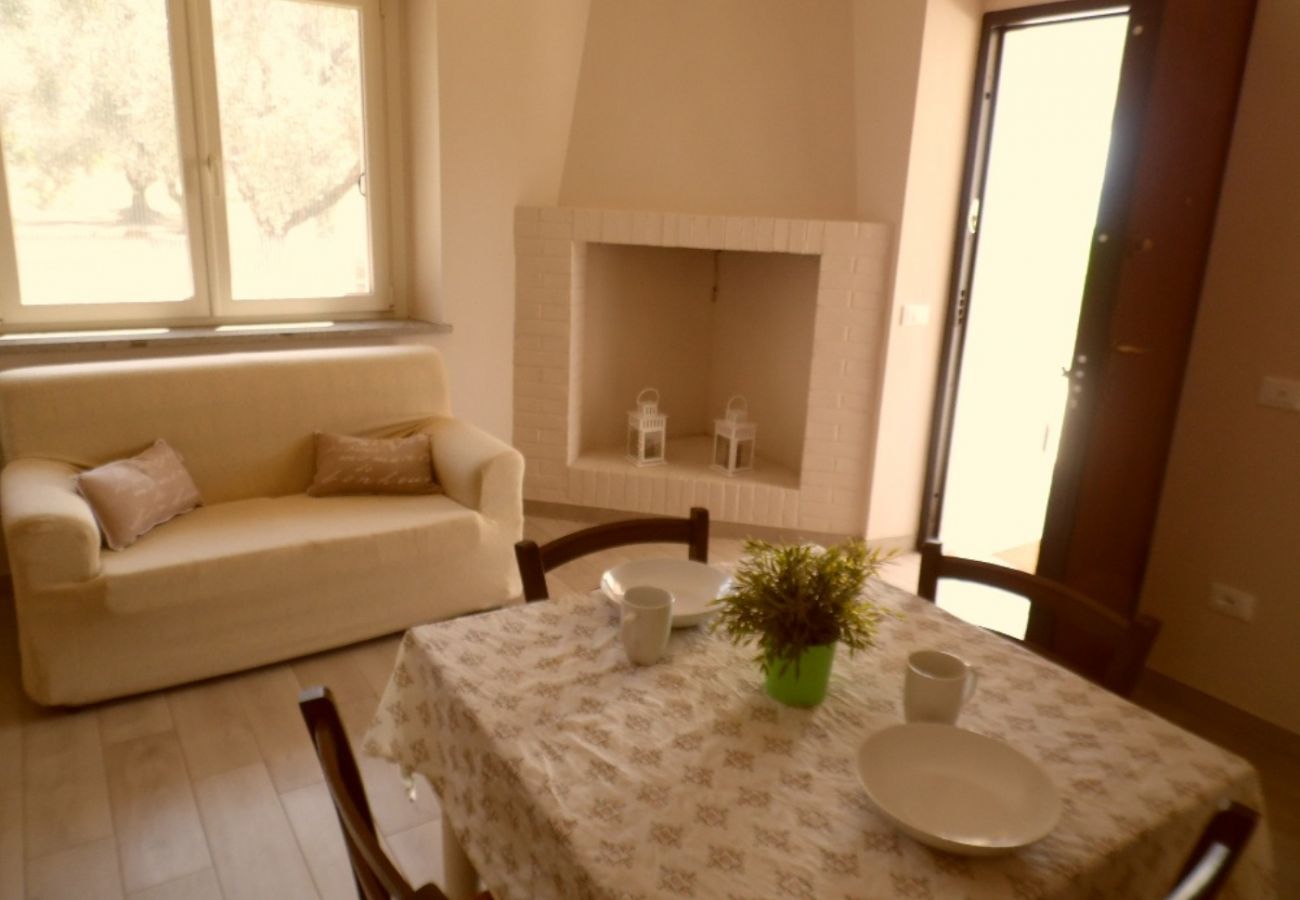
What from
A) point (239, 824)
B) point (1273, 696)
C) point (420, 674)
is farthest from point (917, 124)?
point (239, 824)

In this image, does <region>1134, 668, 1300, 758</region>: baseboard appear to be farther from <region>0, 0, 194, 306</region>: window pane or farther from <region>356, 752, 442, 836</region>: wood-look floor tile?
<region>0, 0, 194, 306</region>: window pane

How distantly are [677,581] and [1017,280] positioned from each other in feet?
11.0

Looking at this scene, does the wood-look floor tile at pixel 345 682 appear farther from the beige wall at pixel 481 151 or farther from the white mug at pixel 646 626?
the beige wall at pixel 481 151

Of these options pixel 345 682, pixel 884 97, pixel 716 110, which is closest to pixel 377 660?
pixel 345 682

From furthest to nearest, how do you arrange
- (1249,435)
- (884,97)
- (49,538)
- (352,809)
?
(884,97), (1249,435), (49,538), (352,809)

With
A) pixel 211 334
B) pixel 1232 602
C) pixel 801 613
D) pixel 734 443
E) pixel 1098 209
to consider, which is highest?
pixel 1098 209

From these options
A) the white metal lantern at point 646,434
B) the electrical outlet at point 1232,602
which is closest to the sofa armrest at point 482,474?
the white metal lantern at point 646,434

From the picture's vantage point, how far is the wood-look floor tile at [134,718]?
2465 millimetres

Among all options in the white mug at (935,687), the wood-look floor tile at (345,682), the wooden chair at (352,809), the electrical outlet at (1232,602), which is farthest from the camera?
the electrical outlet at (1232,602)

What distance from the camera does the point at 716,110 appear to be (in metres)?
4.01

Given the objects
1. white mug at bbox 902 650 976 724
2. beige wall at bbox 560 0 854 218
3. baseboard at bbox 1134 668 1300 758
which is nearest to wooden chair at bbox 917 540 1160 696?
white mug at bbox 902 650 976 724

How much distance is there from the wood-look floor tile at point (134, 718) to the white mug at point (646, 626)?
1.71 meters

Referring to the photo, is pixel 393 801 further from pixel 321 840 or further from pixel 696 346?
pixel 696 346

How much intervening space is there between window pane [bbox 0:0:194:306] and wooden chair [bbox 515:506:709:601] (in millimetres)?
2591
